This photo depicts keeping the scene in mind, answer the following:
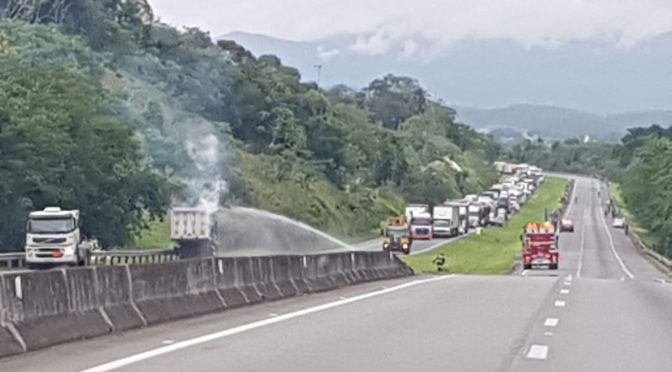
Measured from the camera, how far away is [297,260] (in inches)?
1281

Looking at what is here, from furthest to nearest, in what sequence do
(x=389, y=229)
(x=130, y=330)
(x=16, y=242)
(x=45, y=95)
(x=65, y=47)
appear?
(x=389, y=229), (x=65, y=47), (x=45, y=95), (x=16, y=242), (x=130, y=330)

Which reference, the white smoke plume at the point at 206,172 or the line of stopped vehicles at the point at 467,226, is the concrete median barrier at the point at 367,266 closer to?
the line of stopped vehicles at the point at 467,226

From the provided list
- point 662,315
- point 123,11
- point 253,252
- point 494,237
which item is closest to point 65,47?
point 253,252

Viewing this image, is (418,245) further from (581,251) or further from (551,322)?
(551,322)

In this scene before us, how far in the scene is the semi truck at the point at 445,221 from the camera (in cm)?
12962

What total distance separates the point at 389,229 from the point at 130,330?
80816 millimetres

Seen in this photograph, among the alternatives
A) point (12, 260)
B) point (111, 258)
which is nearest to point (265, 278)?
point (12, 260)

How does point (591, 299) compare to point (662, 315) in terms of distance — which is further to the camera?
point (591, 299)

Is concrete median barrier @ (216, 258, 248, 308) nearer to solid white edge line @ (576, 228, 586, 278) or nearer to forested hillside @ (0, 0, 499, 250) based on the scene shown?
solid white edge line @ (576, 228, 586, 278)

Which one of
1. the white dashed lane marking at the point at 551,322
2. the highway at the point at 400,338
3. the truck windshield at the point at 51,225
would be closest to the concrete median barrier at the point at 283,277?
the highway at the point at 400,338

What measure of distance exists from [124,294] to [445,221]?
4365 inches

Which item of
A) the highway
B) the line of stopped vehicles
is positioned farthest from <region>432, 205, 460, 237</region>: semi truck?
the highway

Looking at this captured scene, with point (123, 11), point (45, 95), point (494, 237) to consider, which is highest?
point (123, 11)

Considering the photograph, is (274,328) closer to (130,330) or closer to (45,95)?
(130,330)
